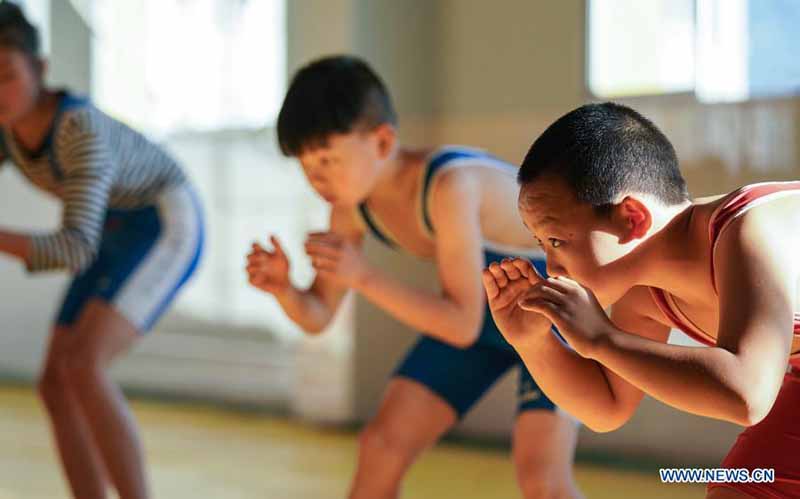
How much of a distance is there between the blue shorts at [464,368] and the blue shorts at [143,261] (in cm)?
82

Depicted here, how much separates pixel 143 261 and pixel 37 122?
447 mm

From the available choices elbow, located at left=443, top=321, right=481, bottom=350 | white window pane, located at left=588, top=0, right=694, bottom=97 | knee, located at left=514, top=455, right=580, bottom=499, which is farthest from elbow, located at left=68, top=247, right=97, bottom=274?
white window pane, located at left=588, top=0, right=694, bottom=97

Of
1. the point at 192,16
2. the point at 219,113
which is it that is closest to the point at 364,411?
the point at 219,113

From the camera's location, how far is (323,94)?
2234 mm

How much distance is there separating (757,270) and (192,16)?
13.5 feet

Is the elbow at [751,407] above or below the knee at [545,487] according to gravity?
above

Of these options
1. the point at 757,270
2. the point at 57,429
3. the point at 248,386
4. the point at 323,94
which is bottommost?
the point at 248,386

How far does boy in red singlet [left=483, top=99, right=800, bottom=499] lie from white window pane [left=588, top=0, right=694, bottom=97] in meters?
2.21

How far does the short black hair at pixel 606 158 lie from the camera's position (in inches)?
53.9

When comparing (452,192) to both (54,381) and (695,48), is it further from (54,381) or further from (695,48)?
(695,48)

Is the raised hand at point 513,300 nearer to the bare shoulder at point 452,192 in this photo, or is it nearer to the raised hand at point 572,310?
the raised hand at point 572,310

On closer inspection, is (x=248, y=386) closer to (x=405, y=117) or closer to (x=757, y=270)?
(x=405, y=117)

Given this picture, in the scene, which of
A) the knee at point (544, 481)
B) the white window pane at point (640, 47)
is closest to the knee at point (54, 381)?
the knee at point (544, 481)

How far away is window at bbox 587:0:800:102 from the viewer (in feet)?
11.3
